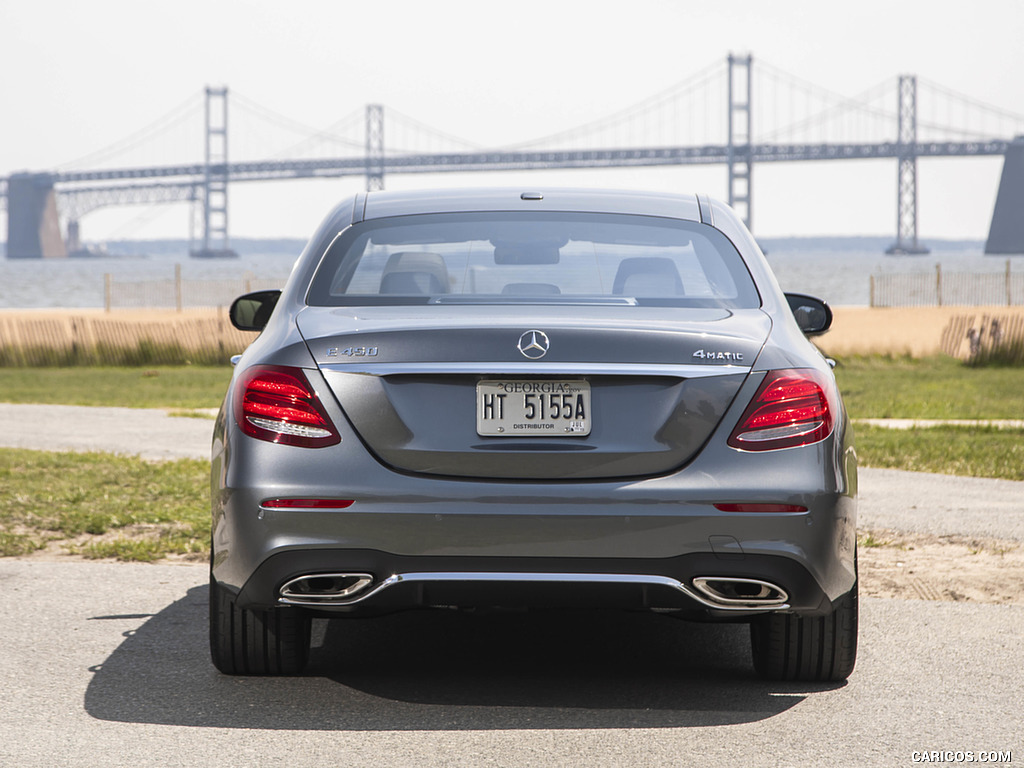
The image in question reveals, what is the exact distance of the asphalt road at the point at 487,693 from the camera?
344 cm

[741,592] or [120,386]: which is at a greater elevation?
[741,592]

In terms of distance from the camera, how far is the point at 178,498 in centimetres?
782

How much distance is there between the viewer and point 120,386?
60.3 ft

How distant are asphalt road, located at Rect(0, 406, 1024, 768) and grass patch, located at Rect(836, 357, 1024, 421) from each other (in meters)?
8.60

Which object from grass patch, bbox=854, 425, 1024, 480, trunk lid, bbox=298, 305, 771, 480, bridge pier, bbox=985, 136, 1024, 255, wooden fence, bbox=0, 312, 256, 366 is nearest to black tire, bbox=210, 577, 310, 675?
trunk lid, bbox=298, 305, 771, 480

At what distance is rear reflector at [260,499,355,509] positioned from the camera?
349 centimetres

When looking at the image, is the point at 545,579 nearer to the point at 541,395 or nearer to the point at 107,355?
the point at 541,395

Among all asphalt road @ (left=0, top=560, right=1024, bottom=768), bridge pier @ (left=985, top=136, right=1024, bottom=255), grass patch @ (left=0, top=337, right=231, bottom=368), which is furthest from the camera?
bridge pier @ (left=985, top=136, right=1024, bottom=255)

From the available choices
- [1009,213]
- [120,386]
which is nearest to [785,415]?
[120,386]

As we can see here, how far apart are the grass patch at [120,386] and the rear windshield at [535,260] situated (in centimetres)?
1083

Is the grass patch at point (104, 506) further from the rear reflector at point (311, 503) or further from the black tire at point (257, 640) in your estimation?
the rear reflector at point (311, 503)

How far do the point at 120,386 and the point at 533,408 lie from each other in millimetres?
15853

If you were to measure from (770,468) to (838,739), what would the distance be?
2.44 ft

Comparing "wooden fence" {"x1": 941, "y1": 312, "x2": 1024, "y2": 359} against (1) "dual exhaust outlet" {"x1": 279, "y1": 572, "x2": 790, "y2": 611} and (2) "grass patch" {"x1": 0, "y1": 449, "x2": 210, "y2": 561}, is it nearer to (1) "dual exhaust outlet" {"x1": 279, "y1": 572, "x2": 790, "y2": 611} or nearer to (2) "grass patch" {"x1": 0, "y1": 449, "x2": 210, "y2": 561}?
(2) "grass patch" {"x1": 0, "y1": 449, "x2": 210, "y2": 561}
